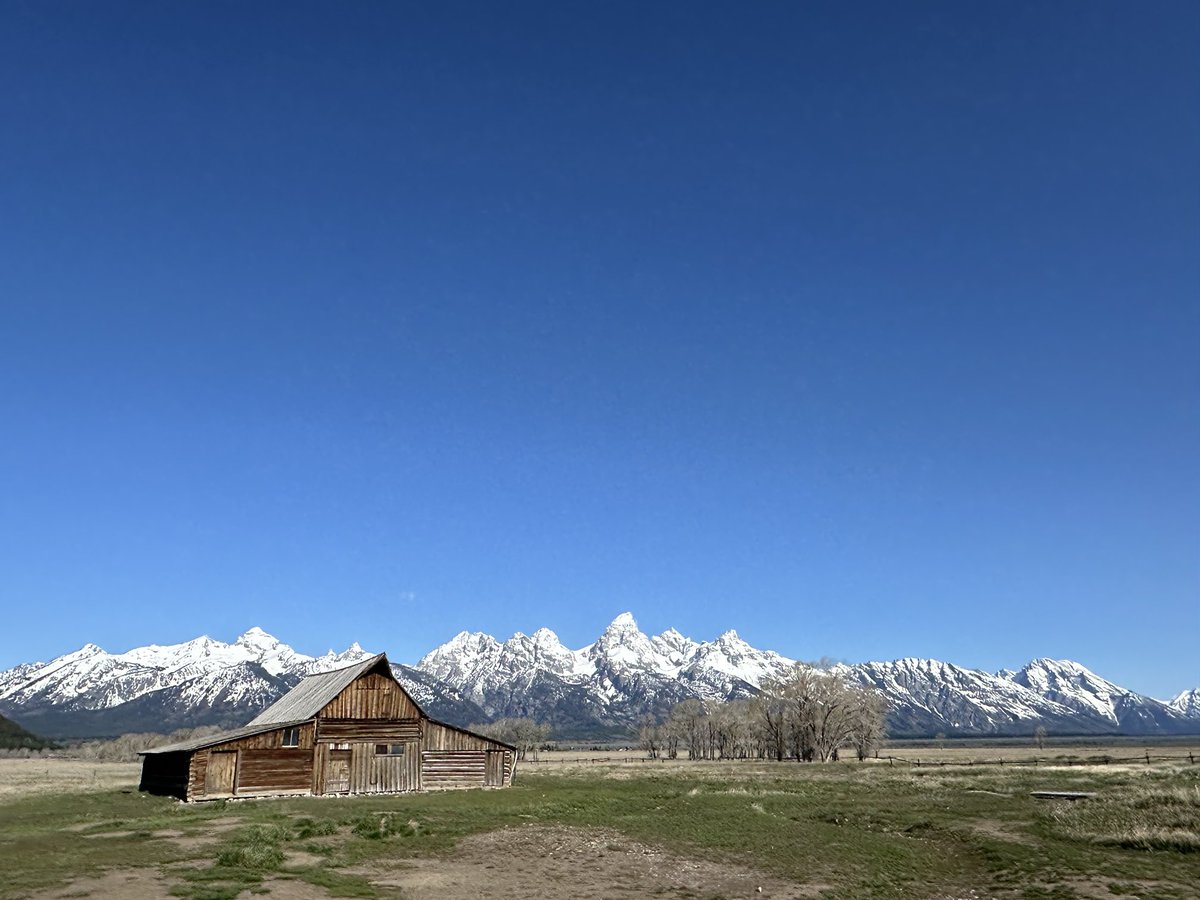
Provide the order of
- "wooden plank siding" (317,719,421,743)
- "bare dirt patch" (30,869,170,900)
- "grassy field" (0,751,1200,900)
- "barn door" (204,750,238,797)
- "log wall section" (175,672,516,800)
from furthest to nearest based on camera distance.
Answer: "wooden plank siding" (317,719,421,743), "log wall section" (175,672,516,800), "barn door" (204,750,238,797), "grassy field" (0,751,1200,900), "bare dirt patch" (30,869,170,900)

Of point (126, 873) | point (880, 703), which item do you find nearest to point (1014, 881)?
point (126, 873)

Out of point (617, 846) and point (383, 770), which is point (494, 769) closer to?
point (383, 770)

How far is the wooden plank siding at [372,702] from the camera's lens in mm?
57719

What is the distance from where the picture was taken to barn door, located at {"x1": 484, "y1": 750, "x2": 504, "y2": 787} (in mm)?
62188

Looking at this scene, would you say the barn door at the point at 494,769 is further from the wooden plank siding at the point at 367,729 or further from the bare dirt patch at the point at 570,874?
the bare dirt patch at the point at 570,874

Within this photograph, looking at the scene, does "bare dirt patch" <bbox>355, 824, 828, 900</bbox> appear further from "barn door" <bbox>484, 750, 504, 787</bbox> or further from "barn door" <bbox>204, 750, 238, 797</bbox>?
"barn door" <bbox>484, 750, 504, 787</bbox>

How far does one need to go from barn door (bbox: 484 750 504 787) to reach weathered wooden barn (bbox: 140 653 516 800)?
2.8 inches

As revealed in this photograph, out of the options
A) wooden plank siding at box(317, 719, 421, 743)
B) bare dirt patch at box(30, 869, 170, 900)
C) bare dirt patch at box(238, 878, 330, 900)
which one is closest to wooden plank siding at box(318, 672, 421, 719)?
wooden plank siding at box(317, 719, 421, 743)

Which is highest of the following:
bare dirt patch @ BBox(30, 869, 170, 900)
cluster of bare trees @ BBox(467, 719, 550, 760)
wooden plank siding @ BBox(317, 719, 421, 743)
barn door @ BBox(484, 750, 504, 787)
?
wooden plank siding @ BBox(317, 719, 421, 743)

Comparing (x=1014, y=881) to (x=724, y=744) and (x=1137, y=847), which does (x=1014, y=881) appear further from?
(x=724, y=744)

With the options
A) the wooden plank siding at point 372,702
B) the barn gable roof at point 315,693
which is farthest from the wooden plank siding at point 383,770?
the barn gable roof at point 315,693

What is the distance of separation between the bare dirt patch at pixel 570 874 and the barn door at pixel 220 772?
90.5 ft

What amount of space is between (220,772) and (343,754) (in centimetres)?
777

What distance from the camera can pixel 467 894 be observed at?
23172mm
